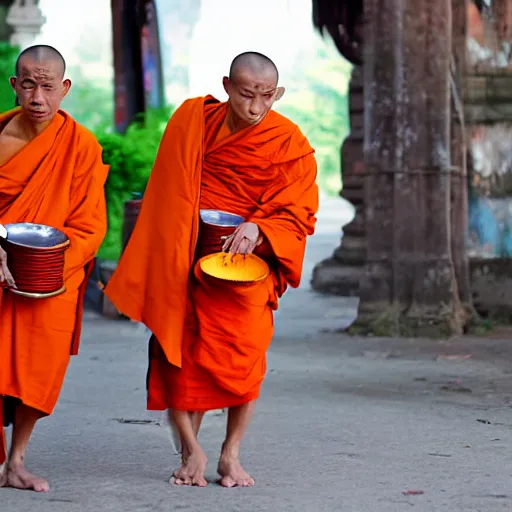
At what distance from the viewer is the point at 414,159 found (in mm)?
11789

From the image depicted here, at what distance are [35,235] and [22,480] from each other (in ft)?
3.05

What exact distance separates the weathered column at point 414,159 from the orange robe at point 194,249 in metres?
6.30

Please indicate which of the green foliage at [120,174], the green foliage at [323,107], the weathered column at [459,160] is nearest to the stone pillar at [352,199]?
the green foliage at [120,174]

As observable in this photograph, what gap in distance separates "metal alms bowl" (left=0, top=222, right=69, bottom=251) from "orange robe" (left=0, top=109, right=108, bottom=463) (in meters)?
0.04

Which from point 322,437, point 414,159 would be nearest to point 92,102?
point 414,159

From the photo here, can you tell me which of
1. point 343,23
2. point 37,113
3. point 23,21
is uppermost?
point 23,21

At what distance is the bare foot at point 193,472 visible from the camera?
17.7ft

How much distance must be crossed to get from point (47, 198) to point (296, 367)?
4674 millimetres

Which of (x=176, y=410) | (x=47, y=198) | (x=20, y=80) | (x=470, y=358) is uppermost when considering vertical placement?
(x=20, y=80)

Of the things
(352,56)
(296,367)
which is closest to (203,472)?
(296,367)

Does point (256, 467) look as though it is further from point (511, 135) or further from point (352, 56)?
point (352, 56)

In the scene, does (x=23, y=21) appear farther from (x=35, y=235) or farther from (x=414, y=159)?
(x=35, y=235)

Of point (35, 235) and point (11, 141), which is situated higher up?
point (11, 141)

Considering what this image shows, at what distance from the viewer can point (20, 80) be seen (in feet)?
17.5
